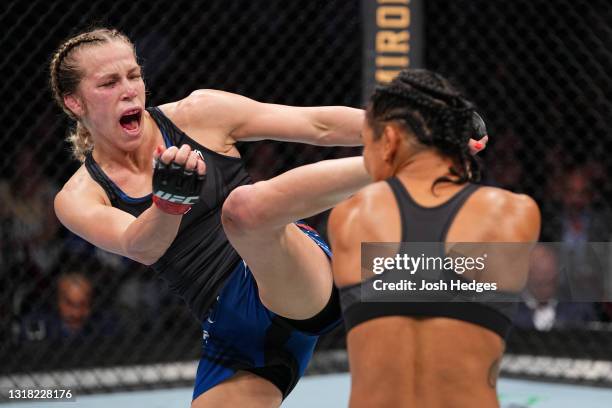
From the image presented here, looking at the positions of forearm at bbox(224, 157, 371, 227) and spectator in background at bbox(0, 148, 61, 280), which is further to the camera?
spectator in background at bbox(0, 148, 61, 280)

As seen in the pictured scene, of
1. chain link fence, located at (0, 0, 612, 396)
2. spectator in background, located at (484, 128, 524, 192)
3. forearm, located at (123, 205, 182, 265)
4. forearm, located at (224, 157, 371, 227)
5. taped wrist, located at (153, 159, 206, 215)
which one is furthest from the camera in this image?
spectator in background, located at (484, 128, 524, 192)

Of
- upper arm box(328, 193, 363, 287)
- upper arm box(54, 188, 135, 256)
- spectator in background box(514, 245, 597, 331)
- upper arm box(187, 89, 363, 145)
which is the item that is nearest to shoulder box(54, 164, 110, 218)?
upper arm box(54, 188, 135, 256)

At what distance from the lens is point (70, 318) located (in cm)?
352

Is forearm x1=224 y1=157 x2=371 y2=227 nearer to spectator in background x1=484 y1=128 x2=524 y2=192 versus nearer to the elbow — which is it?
the elbow

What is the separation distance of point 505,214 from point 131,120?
1023 millimetres

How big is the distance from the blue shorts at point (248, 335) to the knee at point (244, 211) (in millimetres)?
417

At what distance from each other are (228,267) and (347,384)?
5.42 feet

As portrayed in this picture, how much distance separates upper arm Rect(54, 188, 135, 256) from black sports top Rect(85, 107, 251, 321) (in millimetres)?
61

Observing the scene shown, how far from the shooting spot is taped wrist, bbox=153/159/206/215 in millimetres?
1548

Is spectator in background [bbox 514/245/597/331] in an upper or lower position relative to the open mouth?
lower

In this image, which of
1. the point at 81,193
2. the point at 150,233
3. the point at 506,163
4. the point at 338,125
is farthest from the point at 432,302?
the point at 506,163

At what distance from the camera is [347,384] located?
3.48 metres

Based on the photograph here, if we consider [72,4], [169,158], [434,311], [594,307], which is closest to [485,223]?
[434,311]

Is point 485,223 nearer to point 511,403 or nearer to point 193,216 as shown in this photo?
point 193,216
